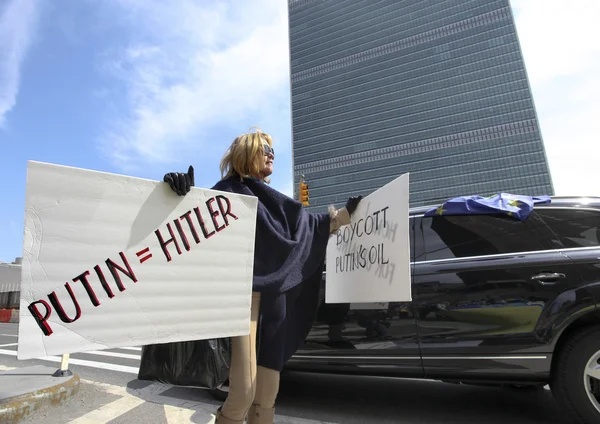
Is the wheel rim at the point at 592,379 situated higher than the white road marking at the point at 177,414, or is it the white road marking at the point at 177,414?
the wheel rim at the point at 592,379

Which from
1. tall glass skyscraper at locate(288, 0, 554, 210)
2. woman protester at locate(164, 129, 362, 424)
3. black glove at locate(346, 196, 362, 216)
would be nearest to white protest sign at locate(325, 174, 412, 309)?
black glove at locate(346, 196, 362, 216)

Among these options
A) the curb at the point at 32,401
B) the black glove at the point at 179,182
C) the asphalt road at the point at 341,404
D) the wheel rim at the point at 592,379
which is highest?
the black glove at the point at 179,182

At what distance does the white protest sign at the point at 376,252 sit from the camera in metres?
1.96

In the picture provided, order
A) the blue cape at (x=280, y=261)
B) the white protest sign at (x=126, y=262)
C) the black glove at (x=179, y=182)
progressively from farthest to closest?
the blue cape at (x=280, y=261), the black glove at (x=179, y=182), the white protest sign at (x=126, y=262)

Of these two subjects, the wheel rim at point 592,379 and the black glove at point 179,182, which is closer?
the black glove at point 179,182

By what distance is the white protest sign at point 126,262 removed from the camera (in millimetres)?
1220

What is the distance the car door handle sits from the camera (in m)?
2.39

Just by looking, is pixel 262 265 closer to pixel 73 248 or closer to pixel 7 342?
pixel 73 248

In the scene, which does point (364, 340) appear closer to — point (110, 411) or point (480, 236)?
point (480, 236)

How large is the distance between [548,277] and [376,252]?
51.6 inches

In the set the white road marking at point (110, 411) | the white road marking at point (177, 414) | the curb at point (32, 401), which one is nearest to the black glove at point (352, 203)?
the white road marking at point (177, 414)

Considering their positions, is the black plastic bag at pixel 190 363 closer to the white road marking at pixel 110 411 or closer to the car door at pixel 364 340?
the white road marking at pixel 110 411

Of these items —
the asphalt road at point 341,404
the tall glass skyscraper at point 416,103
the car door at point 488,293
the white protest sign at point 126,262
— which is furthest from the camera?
the tall glass skyscraper at point 416,103

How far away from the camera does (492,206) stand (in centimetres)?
276
